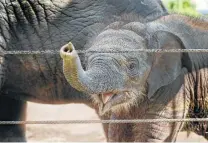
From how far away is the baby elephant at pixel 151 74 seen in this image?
2.87m

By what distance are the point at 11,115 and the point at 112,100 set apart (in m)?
1.03

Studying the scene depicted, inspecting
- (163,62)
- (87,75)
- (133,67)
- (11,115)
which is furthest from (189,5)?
(87,75)

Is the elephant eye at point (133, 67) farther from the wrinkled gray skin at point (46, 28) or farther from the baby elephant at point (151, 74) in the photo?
the wrinkled gray skin at point (46, 28)

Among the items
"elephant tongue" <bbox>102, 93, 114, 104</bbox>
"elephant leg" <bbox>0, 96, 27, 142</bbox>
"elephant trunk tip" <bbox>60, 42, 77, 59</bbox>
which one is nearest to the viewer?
"elephant trunk tip" <bbox>60, 42, 77, 59</bbox>

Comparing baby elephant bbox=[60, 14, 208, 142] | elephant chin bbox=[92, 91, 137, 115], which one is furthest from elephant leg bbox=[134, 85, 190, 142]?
elephant chin bbox=[92, 91, 137, 115]

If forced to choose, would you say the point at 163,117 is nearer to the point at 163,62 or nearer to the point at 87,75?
the point at 163,62

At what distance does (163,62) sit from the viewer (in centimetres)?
322

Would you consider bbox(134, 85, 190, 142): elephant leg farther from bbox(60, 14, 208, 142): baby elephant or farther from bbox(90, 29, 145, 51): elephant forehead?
bbox(90, 29, 145, 51): elephant forehead

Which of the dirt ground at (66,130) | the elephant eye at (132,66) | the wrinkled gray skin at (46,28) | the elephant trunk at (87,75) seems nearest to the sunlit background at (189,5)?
the dirt ground at (66,130)

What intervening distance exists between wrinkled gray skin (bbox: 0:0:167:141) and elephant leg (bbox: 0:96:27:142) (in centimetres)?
25

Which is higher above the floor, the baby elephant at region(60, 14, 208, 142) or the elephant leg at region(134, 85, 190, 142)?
the baby elephant at region(60, 14, 208, 142)

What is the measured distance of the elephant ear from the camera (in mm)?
3184

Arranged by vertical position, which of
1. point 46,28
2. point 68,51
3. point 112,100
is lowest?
point 112,100

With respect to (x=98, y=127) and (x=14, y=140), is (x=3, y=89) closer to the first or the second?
(x=14, y=140)
